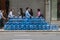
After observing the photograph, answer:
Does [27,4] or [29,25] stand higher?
[27,4]

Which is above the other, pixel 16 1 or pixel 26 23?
pixel 16 1

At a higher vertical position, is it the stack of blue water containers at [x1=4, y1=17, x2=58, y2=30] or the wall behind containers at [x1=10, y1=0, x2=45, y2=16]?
the wall behind containers at [x1=10, y1=0, x2=45, y2=16]

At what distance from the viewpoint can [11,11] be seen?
23484mm

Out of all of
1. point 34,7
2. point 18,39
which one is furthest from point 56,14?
point 18,39

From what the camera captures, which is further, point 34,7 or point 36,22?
point 34,7

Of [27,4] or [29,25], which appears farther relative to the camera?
[27,4]

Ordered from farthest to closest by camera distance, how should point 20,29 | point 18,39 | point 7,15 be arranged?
point 7,15 < point 20,29 < point 18,39

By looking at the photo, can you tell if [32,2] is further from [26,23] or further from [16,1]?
[26,23]

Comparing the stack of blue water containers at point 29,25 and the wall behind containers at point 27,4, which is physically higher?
the wall behind containers at point 27,4

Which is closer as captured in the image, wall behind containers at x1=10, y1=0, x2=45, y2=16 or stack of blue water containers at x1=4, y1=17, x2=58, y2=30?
stack of blue water containers at x1=4, y1=17, x2=58, y2=30

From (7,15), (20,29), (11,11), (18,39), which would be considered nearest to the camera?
(18,39)

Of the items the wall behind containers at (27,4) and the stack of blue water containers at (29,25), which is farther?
the wall behind containers at (27,4)

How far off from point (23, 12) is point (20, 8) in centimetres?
52

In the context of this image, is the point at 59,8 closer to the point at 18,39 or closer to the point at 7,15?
the point at 7,15
